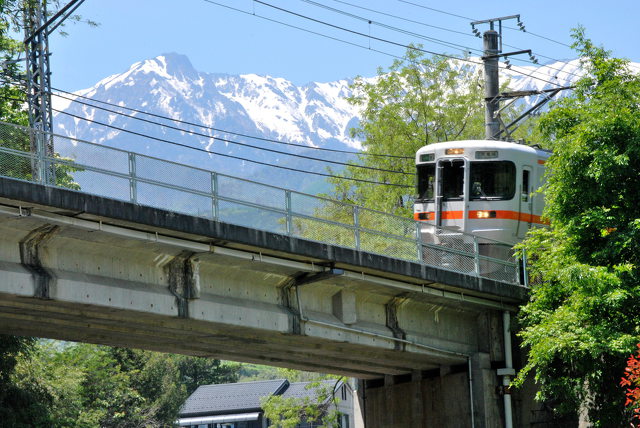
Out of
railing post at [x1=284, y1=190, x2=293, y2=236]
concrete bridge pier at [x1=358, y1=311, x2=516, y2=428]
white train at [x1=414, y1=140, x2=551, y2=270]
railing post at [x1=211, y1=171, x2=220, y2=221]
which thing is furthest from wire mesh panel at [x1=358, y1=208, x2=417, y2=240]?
railing post at [x1=211, y1=171, x2=220, y2=221]

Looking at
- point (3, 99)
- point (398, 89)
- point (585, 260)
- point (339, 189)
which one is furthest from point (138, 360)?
point (585, 260)

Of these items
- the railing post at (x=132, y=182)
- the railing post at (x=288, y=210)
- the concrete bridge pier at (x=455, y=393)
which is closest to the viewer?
the railing post at (x=132, y=182)

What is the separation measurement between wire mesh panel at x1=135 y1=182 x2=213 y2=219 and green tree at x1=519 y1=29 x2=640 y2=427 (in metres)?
7.96

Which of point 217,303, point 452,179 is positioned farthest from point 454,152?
point 217,303

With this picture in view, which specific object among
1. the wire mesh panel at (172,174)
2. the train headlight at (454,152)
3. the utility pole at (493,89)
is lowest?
the wire mesh panel at (172,174)

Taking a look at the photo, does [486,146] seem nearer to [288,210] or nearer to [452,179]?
[452,179]

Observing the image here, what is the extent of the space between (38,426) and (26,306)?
14.5 meters

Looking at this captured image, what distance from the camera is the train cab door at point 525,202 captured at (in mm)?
28091

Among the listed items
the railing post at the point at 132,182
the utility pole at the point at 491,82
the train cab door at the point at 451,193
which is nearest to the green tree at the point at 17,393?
the train cab door at the point at 451,193

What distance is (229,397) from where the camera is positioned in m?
98.2

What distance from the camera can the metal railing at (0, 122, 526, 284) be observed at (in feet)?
56.3

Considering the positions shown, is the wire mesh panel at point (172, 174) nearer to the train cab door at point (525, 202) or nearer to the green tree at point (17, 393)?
the train cab door at point (525, 202)

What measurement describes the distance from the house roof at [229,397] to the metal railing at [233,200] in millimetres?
69999

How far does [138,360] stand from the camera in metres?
66.2
